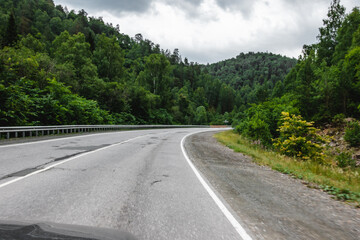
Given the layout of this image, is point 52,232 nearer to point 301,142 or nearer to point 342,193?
point 342,193

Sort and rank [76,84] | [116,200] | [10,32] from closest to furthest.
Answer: [116,200], [76,84], [10,32]

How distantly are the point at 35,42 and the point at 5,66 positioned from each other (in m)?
36.5

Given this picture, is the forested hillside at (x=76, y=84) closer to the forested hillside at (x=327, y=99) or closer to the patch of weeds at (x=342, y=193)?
the patch of weeds at (x=342, y=193)

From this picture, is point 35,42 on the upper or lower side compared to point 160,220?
upper

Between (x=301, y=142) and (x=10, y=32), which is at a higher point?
(x=10, y=32)

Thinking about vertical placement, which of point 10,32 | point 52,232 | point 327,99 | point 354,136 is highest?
point 10,32

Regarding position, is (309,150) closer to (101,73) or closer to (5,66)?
(5,66)

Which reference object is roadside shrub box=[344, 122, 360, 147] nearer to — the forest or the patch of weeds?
the patch of weeds

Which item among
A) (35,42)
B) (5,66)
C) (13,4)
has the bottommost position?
(5,66)

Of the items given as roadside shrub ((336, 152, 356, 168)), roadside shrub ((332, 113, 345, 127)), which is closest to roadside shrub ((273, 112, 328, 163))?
roadside shrub ((336, 152, 356, 168))

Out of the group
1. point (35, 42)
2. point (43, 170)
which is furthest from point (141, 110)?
point (43, 170)

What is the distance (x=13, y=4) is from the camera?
Result: 11706 centimetres

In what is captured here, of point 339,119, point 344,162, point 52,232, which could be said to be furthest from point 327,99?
point 52,232

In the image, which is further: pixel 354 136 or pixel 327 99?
pixel 327 99
